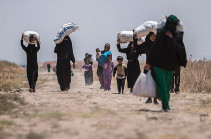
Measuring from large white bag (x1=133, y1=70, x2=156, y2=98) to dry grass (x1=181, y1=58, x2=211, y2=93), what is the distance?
6490 mm

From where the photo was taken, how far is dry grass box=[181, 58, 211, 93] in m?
15.2

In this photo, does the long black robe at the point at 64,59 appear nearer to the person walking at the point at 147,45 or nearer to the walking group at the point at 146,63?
the walking group at the point at 146,63

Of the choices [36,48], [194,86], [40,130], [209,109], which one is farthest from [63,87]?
[40,130]

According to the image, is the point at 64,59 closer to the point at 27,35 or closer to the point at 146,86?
the point at 27,35

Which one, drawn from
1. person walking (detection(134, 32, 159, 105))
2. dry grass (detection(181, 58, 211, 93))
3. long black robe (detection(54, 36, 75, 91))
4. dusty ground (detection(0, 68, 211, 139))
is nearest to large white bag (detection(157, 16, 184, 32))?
person walking (detection(134, 32, 159, 105))

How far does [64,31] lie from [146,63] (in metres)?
Answer: 4.87

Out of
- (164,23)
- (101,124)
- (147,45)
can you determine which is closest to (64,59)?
(147,45)

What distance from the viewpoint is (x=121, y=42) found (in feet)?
45.1

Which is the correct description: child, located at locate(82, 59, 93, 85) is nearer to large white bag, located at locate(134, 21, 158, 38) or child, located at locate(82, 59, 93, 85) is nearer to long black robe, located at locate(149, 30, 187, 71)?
large white bag, located at locate(134, 21, 158, 38)

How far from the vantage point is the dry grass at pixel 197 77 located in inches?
599

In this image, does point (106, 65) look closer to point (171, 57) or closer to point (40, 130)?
point (171, 57)

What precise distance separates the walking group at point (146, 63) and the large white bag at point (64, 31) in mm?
216

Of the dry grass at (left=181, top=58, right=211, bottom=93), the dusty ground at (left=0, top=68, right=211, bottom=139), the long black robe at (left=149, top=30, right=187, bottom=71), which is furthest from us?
the dry grass at (left=181, top=58, right=211, bottom=93)

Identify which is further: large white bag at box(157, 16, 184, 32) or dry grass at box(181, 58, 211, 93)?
dry grass at box(181, 58, 211, 93)
